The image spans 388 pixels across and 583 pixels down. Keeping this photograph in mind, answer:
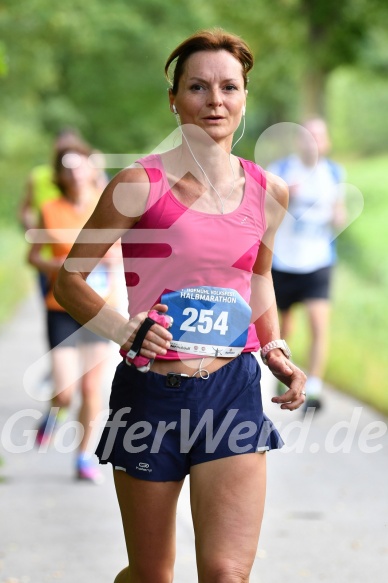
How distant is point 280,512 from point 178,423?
3.22m

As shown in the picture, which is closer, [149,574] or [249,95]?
[149,574]

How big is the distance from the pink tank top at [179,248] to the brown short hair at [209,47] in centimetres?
30

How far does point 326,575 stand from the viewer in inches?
224

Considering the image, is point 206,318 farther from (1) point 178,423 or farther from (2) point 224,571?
(2) point 224,571

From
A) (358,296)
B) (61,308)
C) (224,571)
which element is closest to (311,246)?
(61,308)

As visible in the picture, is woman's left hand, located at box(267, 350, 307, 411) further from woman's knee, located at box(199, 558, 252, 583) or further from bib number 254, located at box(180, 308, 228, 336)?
woman's knee, located at box(199, 558, 252, 583)

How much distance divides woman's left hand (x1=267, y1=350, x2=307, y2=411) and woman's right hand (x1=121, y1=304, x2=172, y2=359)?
0.45 metres

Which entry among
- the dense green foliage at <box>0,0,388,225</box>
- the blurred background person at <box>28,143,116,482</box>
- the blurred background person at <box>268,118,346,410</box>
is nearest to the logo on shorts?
the blurred background person at <box>28,143,116,482</box>

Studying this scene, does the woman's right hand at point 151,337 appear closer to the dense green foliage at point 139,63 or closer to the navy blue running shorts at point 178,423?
the navy blue running shorts at point 178,423

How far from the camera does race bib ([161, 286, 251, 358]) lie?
3.76 metres

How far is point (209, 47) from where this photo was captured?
3.87 metres

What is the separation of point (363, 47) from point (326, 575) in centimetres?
1711

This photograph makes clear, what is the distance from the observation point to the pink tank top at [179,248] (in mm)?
3758

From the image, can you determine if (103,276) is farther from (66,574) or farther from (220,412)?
(220,412)
